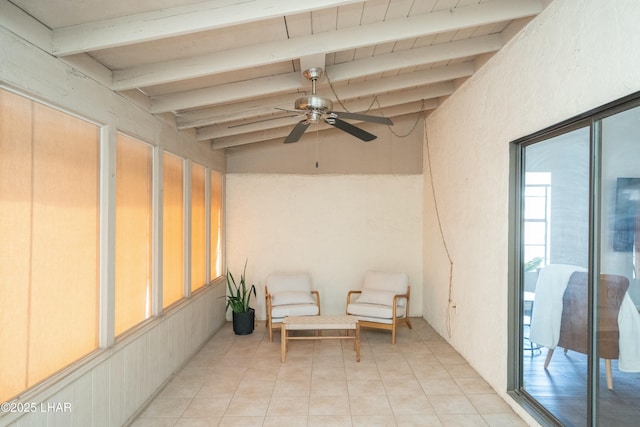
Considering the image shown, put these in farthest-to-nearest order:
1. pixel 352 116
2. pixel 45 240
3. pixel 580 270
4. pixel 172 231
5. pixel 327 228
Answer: pixel 327 228
pixel 172 231
pixel 352 116
pixel 580 270
pixel 45 240

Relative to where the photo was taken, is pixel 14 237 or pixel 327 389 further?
pixel 327 389

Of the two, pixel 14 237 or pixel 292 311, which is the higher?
pixel 14 237

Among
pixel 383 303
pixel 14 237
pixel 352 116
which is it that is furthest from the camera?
pixel 383 303

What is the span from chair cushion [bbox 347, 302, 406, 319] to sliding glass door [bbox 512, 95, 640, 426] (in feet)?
6.24

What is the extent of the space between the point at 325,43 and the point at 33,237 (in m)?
2.25

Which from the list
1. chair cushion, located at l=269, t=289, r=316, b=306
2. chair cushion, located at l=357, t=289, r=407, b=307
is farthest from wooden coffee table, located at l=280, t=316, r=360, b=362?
chair cushion, located at l=357, t=289, r=407, b=307

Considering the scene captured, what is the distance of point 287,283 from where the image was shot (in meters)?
5.81

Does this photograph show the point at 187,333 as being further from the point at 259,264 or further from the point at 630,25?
the point at 630,25

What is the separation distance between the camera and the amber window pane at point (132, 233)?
3137mm

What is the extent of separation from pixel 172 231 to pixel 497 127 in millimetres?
3310

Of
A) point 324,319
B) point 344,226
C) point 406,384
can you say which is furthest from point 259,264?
point 406,384

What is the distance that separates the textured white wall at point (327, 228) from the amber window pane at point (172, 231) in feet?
6.01

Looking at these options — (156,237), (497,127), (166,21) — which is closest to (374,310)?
(497,127)

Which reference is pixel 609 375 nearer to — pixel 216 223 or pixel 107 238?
pixel 107 238
